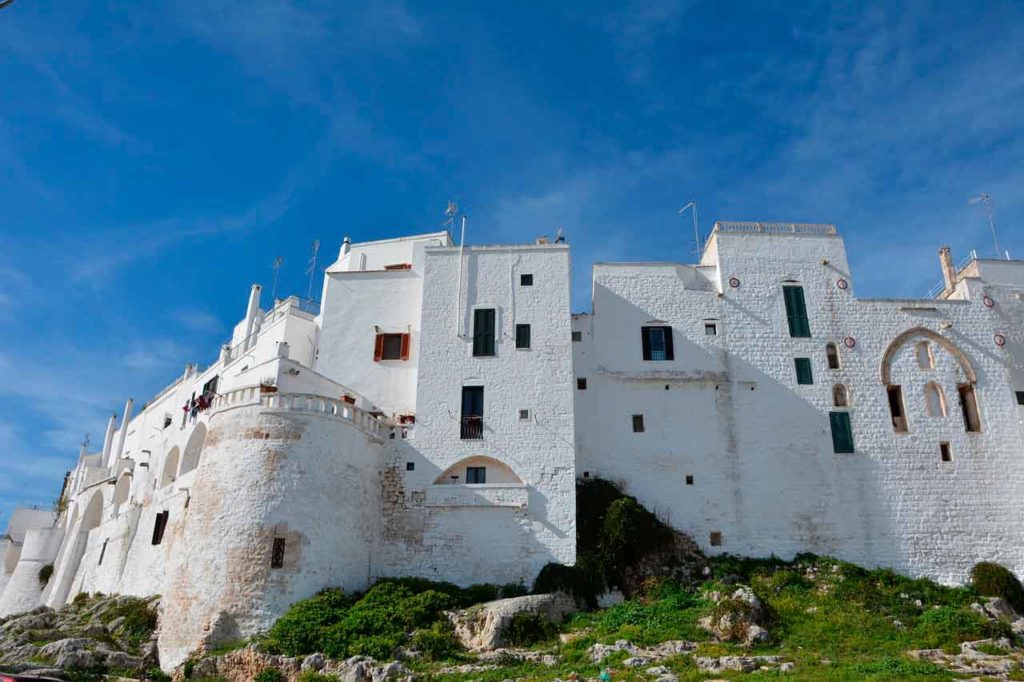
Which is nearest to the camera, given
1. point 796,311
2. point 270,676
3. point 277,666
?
point 270,676

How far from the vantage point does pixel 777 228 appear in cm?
3688

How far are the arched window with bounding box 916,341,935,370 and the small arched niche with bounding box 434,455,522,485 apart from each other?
57.8 ft

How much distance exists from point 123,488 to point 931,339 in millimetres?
39186

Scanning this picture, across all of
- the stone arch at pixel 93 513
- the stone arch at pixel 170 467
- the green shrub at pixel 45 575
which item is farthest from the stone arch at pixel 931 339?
the green shrub at pixel 45 575

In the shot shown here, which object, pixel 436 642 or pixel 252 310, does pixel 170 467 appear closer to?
pixel 252 310

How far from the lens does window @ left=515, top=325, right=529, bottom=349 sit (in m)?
32.6

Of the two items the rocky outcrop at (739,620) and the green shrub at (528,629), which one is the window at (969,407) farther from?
the green shrub at (528,629)

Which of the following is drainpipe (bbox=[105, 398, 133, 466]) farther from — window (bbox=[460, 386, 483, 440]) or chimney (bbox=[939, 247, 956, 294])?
chimney (bbox=[939, 247, 956, 294])

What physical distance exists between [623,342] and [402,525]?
37.7 feet

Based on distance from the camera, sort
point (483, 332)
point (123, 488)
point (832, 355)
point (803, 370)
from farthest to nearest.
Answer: point (123, 488) → point (832, 355) → point (803, 370) → point (483, 332)

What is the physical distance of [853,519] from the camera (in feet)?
104

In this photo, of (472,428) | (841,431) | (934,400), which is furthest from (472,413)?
(934,400)

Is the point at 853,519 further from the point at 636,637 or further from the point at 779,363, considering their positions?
the point at 636,637

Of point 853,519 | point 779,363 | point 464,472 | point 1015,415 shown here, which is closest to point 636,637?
point 464,472
